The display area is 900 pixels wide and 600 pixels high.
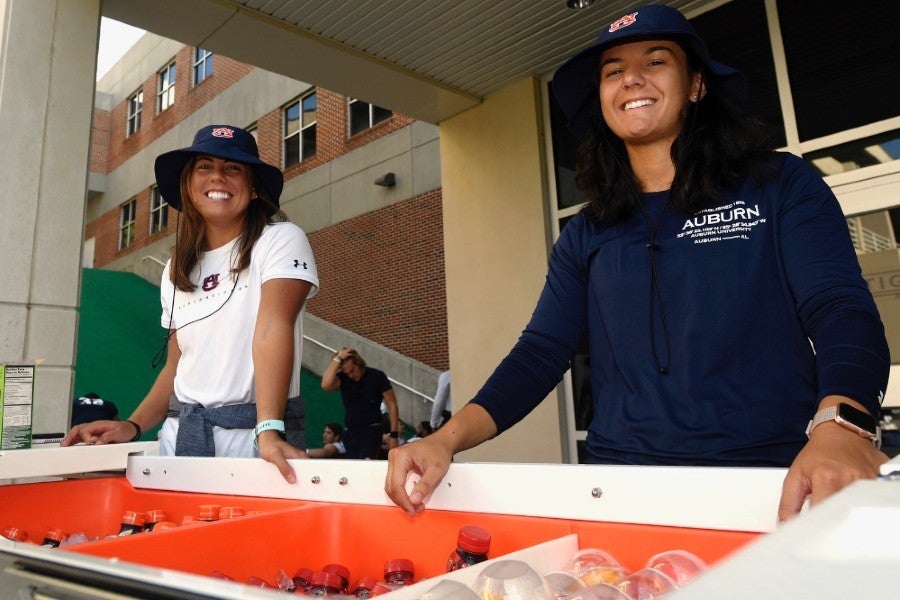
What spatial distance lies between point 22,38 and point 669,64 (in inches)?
145

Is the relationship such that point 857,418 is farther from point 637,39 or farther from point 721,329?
point 637,39

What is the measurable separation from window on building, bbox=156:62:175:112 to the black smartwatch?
72.6 feet

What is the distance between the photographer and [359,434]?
7805 millimetres

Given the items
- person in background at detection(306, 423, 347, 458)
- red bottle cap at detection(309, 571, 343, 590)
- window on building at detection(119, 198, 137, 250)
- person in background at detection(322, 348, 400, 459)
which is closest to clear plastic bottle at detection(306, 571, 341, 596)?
red bottle cap at detection(309, 571, 343, 590)

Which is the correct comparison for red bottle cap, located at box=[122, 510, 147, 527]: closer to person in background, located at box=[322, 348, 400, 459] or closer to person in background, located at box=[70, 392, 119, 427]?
person in background, located at box=[70, 392, 119, 427]

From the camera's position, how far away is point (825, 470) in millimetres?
826

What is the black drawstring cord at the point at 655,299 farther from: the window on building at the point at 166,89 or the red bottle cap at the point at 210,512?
the window on building at the point at 166,89

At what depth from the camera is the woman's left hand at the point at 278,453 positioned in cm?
150

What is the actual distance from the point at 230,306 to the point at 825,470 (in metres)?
1.67

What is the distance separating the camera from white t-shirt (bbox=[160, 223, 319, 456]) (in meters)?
1.98

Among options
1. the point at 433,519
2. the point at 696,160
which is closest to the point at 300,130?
the point at 696,160

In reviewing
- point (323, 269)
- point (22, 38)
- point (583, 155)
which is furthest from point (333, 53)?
point (323, 269)

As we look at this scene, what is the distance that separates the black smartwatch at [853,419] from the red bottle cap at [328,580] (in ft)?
2.57

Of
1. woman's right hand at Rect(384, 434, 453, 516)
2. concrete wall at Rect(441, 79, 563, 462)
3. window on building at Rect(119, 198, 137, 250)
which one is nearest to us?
woman's right hand at Rect(384, 434, 453, 516)
